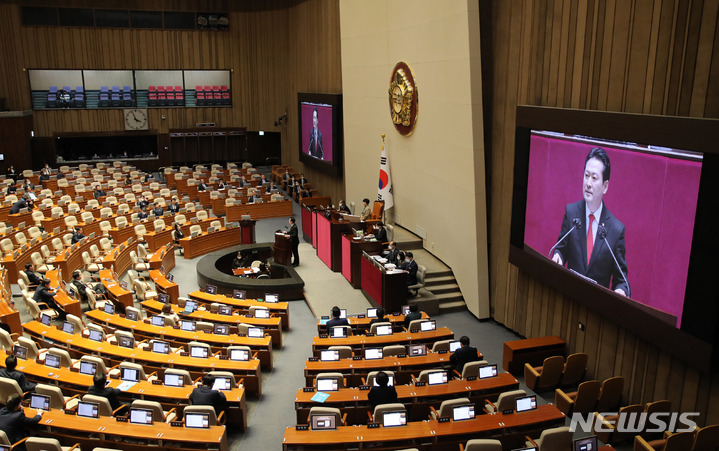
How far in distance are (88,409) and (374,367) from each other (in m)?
4.07

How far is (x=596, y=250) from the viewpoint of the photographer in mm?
9297

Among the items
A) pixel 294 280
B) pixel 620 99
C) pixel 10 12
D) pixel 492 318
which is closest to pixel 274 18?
pixel 10 12

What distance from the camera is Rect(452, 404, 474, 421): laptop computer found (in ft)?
24.5

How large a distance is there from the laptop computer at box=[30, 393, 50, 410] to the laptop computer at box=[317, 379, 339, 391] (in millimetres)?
3566

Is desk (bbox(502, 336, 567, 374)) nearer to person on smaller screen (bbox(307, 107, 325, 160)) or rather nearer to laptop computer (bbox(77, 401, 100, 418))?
laptop computer (bbox(77, 401, 100, 418))

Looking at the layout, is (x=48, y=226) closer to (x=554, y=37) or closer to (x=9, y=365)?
(x=9, y=365)

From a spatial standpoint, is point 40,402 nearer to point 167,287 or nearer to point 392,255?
point 167,287

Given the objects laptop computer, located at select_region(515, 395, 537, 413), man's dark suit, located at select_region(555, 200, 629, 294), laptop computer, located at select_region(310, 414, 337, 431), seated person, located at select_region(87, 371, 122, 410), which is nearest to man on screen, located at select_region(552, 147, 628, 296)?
man's dark suit, located at select_region(555, 200, 629, 294)

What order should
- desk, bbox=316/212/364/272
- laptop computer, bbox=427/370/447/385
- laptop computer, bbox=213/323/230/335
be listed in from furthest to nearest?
desk, bbox=316/212/364/272 < laptop computer, bbox=213/323/230/335 < laptop computer, bbox=427/370/447/385

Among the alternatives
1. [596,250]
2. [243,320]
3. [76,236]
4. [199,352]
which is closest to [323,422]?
[199,352]

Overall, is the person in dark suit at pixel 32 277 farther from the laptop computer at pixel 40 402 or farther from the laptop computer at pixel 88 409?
the laptop computer at pixel 88 409

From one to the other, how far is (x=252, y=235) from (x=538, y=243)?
9.92m

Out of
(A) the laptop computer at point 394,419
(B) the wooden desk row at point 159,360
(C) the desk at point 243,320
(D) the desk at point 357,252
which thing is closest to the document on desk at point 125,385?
(B) the wooden desk row at point 159,360

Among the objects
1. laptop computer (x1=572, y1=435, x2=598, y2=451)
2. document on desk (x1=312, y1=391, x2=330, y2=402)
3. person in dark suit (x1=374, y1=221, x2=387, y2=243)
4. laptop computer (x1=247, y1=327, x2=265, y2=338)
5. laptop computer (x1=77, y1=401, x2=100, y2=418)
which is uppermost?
person in dark suit (x1=374, y1=221, x2=387, y2=243)
